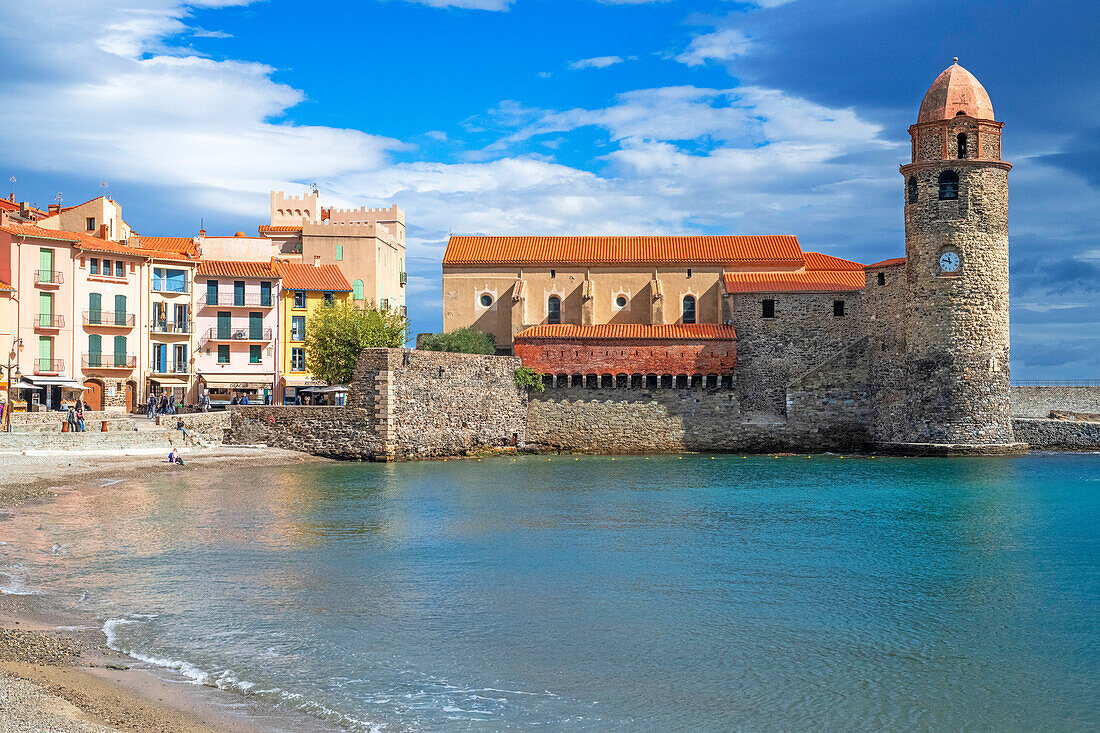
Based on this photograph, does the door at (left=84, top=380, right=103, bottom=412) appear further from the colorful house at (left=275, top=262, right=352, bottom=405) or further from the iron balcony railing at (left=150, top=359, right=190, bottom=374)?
the colorful house at (left=275, top=262, right=352, bottom=405)

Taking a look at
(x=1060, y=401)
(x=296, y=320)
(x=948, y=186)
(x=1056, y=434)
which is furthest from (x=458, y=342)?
(x=1060, y=401)

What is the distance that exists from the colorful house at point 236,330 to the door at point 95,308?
543 cm

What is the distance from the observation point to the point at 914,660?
39.2ft

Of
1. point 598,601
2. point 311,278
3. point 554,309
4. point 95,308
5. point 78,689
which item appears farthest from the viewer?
point 311,278

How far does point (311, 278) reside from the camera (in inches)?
1907

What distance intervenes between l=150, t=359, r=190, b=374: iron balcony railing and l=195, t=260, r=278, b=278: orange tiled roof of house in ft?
14.2

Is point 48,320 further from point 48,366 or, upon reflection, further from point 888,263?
point 888,263

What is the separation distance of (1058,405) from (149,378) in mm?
42354

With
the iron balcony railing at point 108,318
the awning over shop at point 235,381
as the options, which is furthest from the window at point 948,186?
the iron balcony railing at point 108,318

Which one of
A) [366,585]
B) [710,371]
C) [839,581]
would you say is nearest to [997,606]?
[839,581]

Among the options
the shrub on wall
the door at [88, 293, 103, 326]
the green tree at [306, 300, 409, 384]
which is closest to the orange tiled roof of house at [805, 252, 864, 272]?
the shrub on wall

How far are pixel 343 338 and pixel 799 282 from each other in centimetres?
1952

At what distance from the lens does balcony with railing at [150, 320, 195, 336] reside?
43.2 metres

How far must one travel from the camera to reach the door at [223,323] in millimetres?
45906
